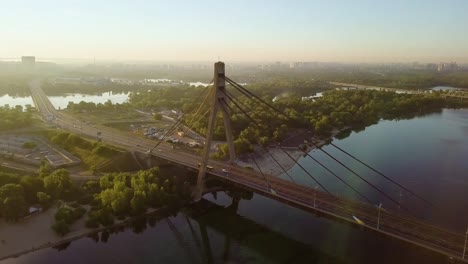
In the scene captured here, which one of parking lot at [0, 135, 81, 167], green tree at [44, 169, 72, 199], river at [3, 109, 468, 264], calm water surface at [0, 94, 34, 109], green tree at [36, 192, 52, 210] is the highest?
calm water surface at [0, 94, 34, 109]

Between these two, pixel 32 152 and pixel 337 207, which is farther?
pixel 32 152

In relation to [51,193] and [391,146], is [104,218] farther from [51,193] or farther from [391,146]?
[391,146]

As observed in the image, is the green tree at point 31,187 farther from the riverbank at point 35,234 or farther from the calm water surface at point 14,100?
the calm water surface at point 14,100

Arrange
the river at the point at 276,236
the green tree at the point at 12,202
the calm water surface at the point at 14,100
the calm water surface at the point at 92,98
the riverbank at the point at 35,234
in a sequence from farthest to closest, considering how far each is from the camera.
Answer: the calm water surface at the point at 92,98, the calm water surface at the point at 14,100, the green tree at the point at 12,202, the river at the point at 276,236, the riverbank at the point at 35,234

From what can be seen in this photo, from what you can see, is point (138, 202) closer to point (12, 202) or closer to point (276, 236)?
point (12, 202)

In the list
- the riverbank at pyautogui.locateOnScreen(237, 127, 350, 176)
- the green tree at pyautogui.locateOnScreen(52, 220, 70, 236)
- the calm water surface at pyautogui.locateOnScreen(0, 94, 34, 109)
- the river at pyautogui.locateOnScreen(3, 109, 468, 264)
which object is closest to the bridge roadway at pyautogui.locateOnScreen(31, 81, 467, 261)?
the river at pyautogui.locateOnScreen(3, 109, 468, 264)

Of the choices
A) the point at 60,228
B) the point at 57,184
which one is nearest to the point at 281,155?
the point at 57,184

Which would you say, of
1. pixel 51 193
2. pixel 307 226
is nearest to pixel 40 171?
pixel 51 193

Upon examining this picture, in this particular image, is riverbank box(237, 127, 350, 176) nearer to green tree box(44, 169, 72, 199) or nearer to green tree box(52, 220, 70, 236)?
green tree box(44, 169, 72, 199)

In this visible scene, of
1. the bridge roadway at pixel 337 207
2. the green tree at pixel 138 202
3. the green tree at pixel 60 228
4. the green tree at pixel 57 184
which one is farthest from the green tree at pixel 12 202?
the bridge roadway at pixel 337 207
